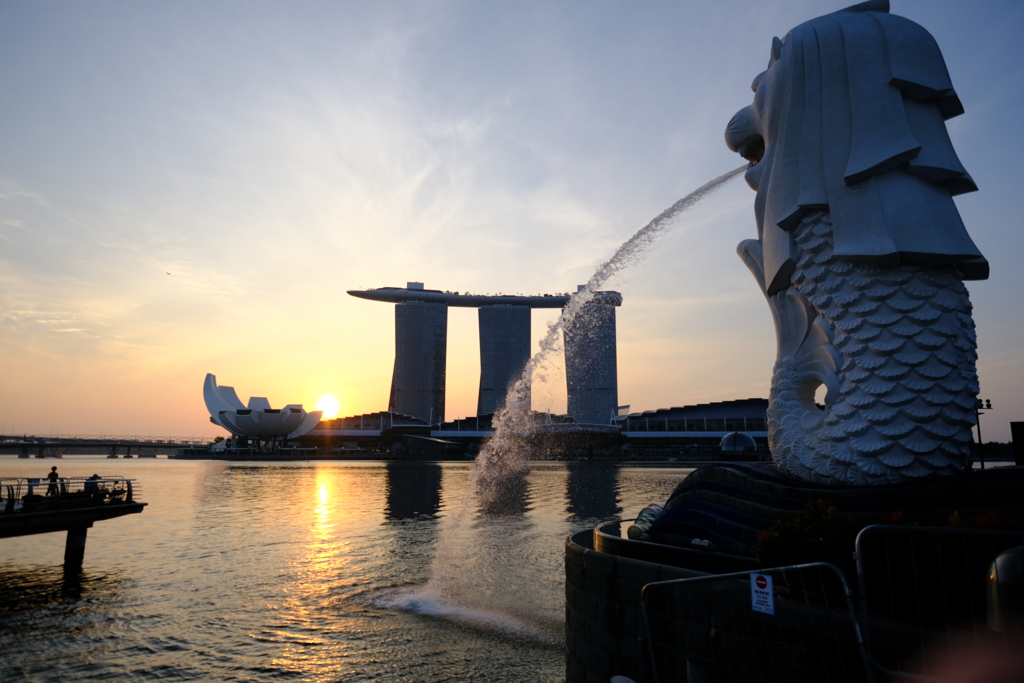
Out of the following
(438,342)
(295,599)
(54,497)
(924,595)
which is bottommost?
(295,599)

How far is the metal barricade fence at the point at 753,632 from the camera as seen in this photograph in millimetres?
5391

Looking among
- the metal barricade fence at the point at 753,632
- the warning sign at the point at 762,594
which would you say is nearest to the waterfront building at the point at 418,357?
the metal barricade fence at the point at 753,632

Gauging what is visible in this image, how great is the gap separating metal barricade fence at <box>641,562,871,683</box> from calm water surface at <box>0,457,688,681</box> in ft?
13.2

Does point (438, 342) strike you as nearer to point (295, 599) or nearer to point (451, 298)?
point (451, 298)

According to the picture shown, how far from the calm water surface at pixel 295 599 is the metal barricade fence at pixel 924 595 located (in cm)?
577

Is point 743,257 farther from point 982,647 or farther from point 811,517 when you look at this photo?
point 982,647

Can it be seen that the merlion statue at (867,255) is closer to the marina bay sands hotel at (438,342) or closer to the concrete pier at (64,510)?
the concrete pier at (64,510)

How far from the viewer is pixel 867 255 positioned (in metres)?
10.6

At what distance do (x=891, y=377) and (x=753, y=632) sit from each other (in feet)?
19.6

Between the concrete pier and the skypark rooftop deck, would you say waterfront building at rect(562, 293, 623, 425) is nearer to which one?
the skypark rooftop deck

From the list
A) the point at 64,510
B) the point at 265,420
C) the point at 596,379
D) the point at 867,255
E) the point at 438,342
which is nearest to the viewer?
the point at 867,255

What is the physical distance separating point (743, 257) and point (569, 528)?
1271 cm

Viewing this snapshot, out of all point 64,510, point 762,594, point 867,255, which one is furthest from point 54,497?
point 867,255

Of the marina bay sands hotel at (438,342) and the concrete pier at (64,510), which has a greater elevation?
the marina bay sands hotel at (438,342)
